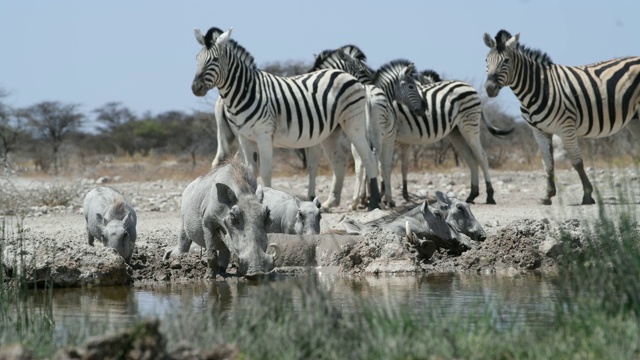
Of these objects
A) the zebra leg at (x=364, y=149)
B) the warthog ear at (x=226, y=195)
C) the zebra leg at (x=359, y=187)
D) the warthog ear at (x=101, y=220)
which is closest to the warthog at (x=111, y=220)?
the warthog ear at (x=101, y=220)

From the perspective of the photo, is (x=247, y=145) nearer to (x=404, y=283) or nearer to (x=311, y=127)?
(x=311, y=127)

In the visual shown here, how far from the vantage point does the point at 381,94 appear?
61.0ft

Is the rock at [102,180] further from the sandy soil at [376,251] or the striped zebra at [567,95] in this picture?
the striped zebra at [567,95]

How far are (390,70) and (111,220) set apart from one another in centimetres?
874

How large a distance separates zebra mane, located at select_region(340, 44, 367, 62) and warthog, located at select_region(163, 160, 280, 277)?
9305 millimetres

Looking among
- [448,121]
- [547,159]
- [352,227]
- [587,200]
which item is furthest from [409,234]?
[448,121]

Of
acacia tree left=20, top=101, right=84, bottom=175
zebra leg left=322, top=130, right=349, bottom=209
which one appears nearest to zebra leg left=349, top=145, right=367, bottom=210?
zebra leg left=322, top=130, right=349, bottom=209

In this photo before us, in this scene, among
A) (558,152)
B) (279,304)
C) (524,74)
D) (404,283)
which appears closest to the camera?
(279,304)

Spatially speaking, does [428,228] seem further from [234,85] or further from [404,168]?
[404,168]

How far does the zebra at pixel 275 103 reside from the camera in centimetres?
1605

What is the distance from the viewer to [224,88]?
16.3 metres

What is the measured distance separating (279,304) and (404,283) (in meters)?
4.13

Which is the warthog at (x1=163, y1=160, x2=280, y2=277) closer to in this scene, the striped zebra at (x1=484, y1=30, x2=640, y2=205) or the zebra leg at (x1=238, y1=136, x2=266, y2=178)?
the zebra leg at (x1=238, y1=136, x2=266, y2=178)

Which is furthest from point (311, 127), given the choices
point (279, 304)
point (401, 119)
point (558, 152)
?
point (558, 152)
